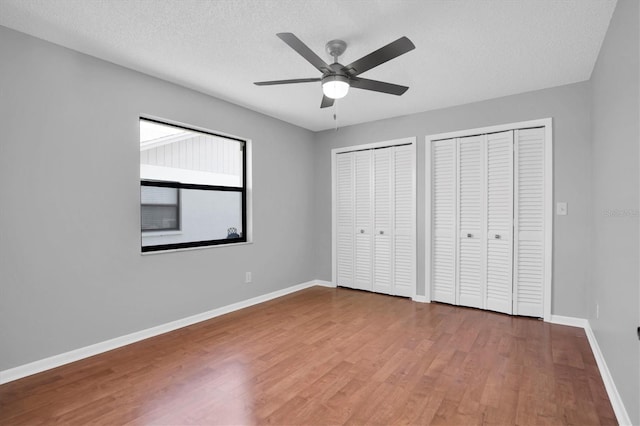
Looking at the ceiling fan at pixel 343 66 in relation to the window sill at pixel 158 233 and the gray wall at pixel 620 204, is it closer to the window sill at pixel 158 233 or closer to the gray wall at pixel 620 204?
the gray wall at pixel 620 204

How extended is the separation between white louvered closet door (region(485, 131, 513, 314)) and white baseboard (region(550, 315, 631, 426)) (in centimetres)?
51

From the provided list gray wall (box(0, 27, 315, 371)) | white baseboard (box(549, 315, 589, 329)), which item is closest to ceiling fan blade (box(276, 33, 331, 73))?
gray wall (box(0, 27, 315, 371))

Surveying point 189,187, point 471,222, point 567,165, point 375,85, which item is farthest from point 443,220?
point 189,187

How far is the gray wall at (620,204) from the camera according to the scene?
1645 millimetres

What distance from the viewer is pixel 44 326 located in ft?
8.02

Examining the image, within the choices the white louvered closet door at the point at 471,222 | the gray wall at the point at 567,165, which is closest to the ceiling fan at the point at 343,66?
the gray wall at the point at 567,165

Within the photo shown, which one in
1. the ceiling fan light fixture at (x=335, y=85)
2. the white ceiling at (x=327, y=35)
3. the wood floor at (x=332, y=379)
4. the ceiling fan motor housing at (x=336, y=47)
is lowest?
the wood floor at (x=332, y=379)

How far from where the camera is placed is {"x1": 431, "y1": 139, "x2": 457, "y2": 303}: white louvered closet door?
405 cm

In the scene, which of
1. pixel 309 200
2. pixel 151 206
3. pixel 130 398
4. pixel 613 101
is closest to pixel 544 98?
pixel 613 101

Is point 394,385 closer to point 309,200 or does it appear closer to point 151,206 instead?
point 151,206

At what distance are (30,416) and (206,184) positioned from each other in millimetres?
2454

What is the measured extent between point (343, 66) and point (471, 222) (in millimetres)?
2624

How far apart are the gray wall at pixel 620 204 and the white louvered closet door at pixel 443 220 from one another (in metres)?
1.49

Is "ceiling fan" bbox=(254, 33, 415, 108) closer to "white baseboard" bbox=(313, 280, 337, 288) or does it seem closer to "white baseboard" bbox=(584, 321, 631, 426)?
"white baseboard" bbox=(584, 321, 631, 426)
